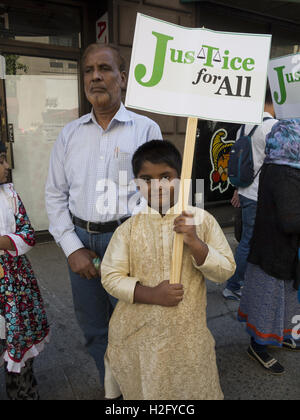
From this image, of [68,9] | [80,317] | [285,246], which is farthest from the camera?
[68,9]

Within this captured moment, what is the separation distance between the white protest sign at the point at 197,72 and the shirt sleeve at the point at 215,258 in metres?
0.49

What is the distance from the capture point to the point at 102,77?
178 cm

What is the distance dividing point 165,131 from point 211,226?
3.74 meters

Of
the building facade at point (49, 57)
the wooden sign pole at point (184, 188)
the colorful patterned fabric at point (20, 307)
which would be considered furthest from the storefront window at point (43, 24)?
the wooden sign pole at point (184, 188)

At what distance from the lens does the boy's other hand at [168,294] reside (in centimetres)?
147

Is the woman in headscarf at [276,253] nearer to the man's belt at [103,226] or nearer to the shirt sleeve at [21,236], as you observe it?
the man's belt at [103,226]

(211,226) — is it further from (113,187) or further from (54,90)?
(54,90)

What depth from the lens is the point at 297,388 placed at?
2303mm

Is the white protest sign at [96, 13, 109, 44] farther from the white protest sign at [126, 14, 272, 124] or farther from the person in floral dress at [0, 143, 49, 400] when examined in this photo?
the white protest sign at [126, 14, 272, 124]

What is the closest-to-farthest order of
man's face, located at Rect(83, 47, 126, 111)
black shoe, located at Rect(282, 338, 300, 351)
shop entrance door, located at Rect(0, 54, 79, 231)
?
man's face, located at Rect(83, 47, 126, 111) < black shoe, located at Rect(282, 338, 300, 351) < shop entrance door, located at Rect(0, 54, 79, 231)

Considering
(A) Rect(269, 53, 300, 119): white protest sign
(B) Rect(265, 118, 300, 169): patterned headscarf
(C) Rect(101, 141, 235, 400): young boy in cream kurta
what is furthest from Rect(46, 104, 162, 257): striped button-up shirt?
(A) Rect(269, 53, 300, 119): white protest sign

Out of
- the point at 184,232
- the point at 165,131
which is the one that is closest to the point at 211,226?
the point at 184,232

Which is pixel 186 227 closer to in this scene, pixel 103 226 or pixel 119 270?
pixel 119 270

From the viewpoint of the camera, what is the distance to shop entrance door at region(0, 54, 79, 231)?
453 centimetres
